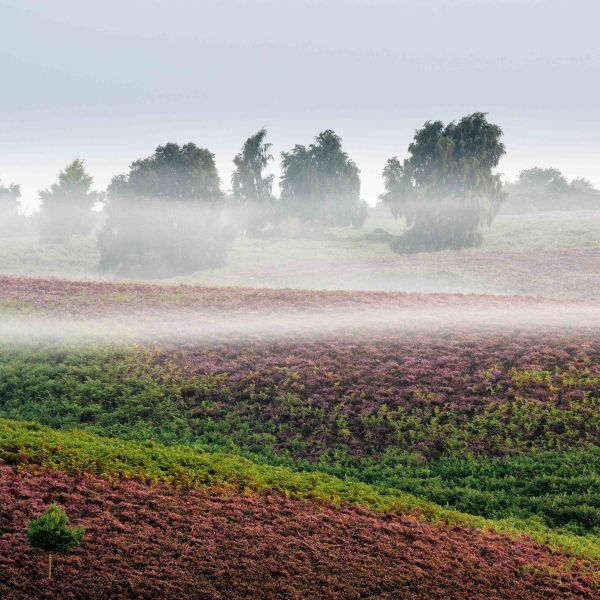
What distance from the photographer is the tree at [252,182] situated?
65.0 m

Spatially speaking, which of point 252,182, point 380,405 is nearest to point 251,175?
point 252,182

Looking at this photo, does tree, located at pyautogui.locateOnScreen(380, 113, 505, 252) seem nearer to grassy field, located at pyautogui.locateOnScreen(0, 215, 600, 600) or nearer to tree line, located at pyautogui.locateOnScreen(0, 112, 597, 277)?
tree line, located at pyautogui.locateOnScreen(0, 112, 597, 277)

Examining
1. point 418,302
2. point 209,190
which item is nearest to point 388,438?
point 418,302

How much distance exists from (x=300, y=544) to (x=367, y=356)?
10254 millimetres

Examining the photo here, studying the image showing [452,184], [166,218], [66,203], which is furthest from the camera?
[66,203]

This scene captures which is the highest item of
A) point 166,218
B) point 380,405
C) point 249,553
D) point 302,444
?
point 166,218

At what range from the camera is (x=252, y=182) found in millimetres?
66312

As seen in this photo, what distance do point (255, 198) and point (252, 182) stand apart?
171 centimetres

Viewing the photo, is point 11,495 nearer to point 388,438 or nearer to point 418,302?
point 388,438

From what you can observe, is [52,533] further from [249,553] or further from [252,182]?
[252,182]

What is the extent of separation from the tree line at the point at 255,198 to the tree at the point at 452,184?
0.09 meters

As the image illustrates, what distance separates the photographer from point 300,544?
998 cm

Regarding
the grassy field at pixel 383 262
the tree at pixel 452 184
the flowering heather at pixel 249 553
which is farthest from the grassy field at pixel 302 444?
the tree at pixel 452 184

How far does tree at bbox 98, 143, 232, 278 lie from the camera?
2205 inches
